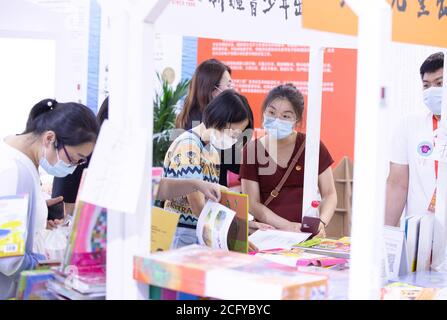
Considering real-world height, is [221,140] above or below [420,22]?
below

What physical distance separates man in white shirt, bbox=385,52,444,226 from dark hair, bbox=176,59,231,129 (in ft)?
3.38

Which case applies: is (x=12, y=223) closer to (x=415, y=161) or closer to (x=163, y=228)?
(x=163, y=228)

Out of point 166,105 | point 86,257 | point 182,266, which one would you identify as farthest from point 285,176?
point 166,105

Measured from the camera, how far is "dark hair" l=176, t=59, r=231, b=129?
12.2 feet

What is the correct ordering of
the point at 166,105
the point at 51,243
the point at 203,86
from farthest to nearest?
the point at 166,105
the point at 203,86
the point at 51,243

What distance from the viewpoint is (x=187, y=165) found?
103 inches

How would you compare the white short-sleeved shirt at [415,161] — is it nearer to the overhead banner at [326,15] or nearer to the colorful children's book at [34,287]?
the overhead banner at [326,15]

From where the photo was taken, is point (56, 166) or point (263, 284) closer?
point (263, 284)

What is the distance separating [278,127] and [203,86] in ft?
1.75

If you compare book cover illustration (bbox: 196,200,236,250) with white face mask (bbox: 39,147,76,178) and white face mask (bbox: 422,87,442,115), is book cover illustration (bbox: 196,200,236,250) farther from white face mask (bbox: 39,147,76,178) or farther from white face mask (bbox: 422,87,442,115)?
white face mask (bbox: 422,87,442,115)

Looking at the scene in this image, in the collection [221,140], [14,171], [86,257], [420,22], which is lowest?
[86,257]

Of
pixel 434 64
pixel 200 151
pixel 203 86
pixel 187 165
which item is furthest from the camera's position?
pixel 203 86

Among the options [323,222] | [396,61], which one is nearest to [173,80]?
[396,61]

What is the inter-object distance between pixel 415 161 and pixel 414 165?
0.8 inches
